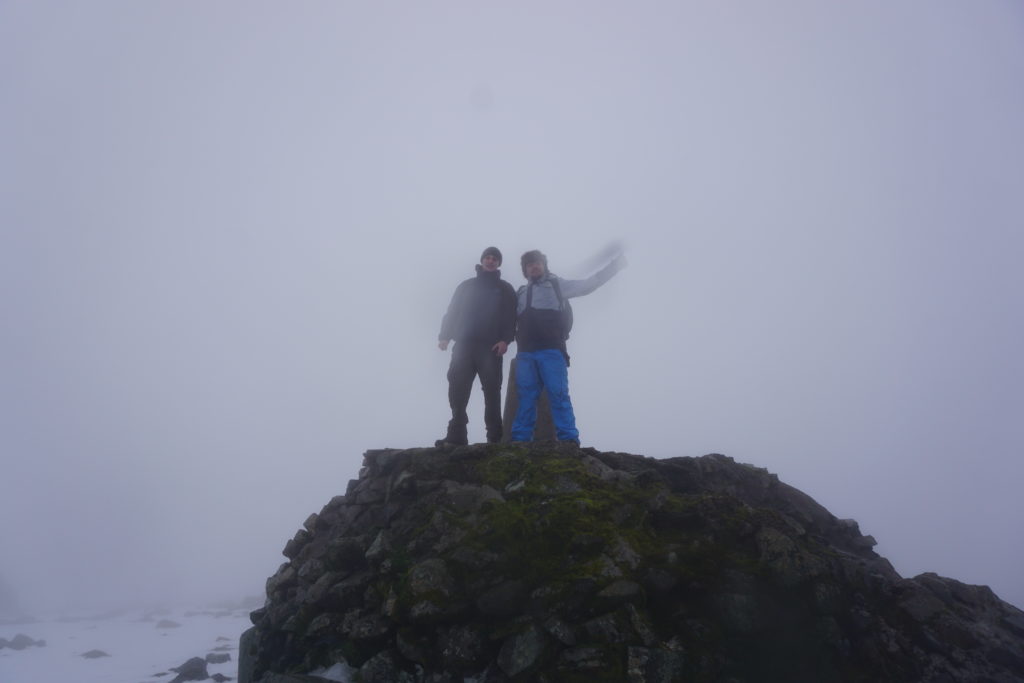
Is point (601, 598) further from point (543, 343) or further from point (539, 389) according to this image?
point (543, 343)

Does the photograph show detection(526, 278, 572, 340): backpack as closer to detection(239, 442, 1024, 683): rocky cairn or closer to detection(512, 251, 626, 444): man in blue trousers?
detection(512, 251, 626, 444): man in blue trousers

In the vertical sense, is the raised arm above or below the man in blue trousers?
above

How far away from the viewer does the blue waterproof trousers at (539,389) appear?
381 inches

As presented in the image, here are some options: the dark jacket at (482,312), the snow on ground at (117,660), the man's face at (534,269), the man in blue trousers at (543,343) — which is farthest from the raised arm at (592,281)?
the snow on ground at (117,660)

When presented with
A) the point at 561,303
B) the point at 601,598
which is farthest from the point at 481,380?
the point at 601,598

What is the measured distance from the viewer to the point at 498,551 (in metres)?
6.41

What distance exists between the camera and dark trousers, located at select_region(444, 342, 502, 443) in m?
9.80

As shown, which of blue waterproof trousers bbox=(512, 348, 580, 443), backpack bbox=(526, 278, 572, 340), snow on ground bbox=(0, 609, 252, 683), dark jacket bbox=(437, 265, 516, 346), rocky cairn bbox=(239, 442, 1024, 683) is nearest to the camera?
rocky cairn bbox=(239, 442, 1024, 683)

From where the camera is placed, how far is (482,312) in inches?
396

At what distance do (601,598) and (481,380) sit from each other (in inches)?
194

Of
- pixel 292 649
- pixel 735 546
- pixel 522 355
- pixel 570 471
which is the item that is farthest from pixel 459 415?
pixel 735 546

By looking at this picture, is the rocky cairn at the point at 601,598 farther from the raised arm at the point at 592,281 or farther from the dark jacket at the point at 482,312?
the raised arm at the point at 592,281

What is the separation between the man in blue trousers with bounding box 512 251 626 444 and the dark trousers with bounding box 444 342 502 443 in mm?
409

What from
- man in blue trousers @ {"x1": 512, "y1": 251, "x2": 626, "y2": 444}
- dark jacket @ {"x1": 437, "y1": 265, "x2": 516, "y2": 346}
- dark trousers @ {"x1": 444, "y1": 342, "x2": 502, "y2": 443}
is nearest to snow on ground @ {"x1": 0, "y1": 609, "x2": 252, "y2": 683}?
dark trousers @ {"x1": 444, "y1": 342, "x2": 502, "y2": 443}
